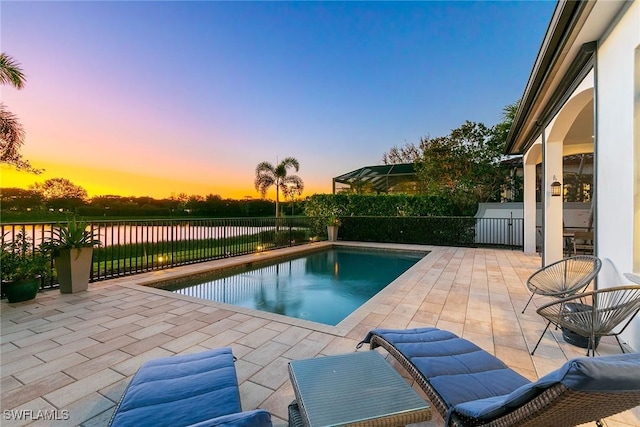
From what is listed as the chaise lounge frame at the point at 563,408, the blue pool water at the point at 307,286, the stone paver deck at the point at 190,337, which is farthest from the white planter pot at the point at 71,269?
the chaise lounge frame at the point at 563,408

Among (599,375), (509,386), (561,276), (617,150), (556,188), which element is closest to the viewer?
(599,375)

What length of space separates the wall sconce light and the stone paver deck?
2529mm

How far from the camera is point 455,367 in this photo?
1.88m

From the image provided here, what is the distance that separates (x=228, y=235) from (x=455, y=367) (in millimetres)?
7130

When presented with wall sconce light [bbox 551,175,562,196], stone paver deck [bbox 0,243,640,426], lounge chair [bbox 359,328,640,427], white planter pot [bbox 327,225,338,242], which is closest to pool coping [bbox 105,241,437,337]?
stone paver deck [bbox 0,243,640,426]

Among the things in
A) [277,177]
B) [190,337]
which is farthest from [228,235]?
[277,177]

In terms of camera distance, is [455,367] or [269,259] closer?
[455,367]

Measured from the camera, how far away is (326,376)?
5.30 ft

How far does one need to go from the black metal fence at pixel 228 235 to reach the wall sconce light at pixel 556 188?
4533 millimetres

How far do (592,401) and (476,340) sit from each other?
215cm

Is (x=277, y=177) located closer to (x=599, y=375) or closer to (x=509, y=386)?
(x=509, y=386)

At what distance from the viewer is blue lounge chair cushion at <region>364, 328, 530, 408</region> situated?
1618 mm

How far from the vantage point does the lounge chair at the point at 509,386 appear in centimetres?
94

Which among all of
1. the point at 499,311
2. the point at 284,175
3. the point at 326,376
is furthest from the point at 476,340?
the point at 284,175
